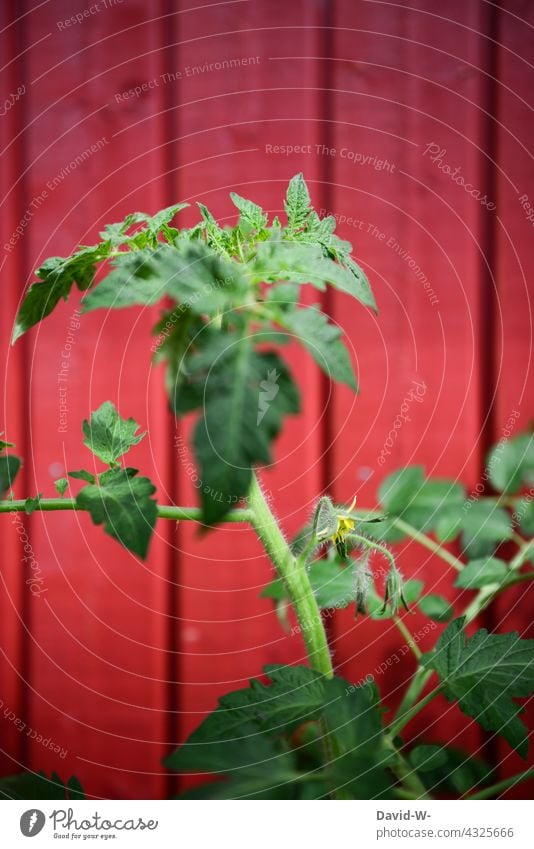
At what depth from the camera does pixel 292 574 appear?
34 centimetres

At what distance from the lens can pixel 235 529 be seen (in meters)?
0.65

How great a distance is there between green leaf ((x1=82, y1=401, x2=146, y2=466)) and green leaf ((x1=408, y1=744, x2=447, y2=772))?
28cm

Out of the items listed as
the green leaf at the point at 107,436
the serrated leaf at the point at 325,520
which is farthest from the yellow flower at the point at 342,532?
the green leaf at the point at 107,436

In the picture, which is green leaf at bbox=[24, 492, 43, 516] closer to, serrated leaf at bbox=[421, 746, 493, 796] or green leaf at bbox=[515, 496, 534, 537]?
serrated leaf at bbox=[421, 746, 493, 796]

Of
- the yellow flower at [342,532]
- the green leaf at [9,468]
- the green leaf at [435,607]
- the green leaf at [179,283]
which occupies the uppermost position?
the green leaf at [179,283]

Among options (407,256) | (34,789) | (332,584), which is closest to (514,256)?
(407,256)

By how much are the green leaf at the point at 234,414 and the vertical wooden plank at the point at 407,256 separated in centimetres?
41

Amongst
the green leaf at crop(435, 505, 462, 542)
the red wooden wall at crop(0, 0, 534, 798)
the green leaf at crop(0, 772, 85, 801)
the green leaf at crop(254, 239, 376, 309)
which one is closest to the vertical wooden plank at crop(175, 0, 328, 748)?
the red wooden wall at crop(0, 0, 534, 798)

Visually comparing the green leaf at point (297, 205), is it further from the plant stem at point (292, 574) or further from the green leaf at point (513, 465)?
the green leaf at point (513, 465)

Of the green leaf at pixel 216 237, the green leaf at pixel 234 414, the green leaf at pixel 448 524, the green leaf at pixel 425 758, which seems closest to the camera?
the green leaf at pixel 234 414

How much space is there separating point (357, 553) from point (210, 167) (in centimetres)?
36

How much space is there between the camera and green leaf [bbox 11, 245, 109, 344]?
0.30 m

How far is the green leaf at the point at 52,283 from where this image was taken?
30cm

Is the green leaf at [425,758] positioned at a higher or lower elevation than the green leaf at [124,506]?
lower
